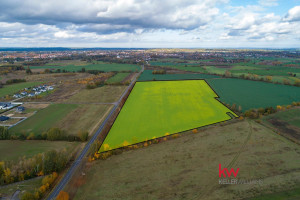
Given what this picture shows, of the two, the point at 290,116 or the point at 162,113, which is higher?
the point at 290,116

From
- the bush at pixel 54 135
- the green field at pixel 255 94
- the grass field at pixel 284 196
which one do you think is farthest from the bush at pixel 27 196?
the green field at pixel 255 94

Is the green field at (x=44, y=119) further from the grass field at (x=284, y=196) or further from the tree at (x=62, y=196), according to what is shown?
the grass field at (x=284, y=196)

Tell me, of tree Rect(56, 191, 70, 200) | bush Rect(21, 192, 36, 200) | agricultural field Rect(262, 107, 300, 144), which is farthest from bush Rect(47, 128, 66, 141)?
agricultural field Rect(262, 107, 300, 144)

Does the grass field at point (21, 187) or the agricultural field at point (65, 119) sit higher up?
the agricultural field at point (65, 119)

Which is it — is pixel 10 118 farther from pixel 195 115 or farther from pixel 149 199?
pixel 195 115

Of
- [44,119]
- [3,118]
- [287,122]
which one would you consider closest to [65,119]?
[44,119]

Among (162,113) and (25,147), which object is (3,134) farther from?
A: (162,113)
